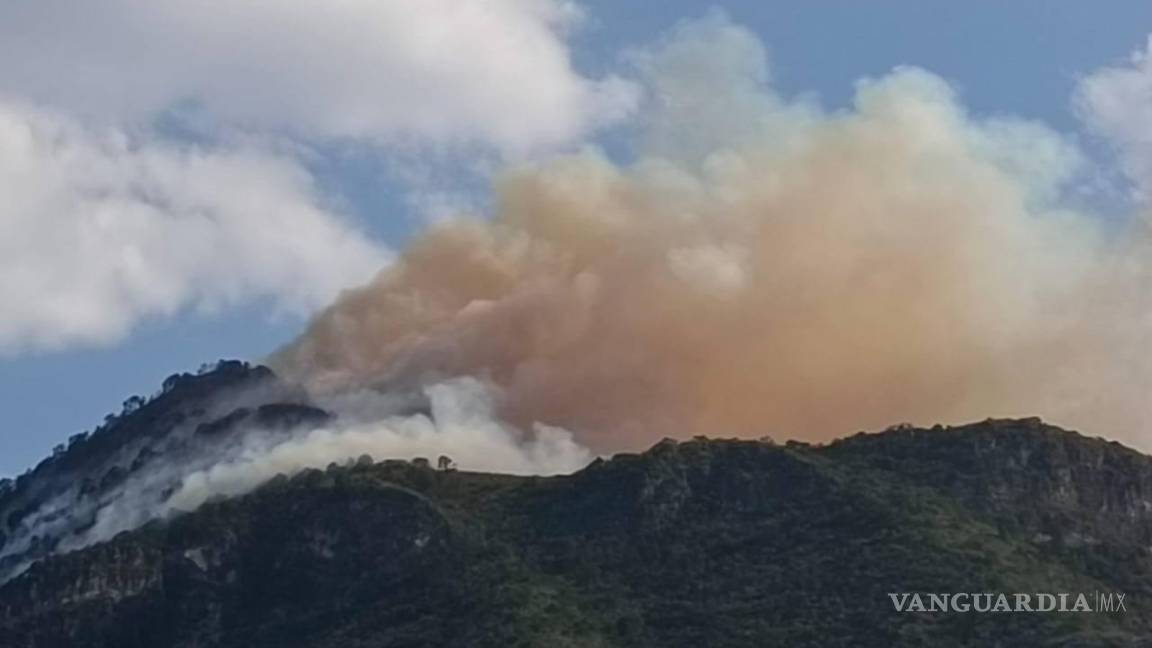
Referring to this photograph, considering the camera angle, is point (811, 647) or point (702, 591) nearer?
point (811, 647)

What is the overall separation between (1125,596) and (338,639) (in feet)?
211

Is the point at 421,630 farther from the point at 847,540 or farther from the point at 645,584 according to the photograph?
the point at 847,540

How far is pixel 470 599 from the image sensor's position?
639ft

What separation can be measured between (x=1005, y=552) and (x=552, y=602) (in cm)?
3733

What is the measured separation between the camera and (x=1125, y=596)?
194m

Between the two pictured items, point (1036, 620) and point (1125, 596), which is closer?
point (1036, 620)

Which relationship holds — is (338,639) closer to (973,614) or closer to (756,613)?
(756,613)

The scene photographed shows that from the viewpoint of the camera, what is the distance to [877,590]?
190000 millimetres

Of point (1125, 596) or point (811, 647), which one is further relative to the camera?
point (1125, 596)

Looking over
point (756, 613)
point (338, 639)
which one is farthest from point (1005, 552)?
point (338, 639)

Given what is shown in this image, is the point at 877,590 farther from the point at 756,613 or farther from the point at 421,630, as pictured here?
the point at 421,630

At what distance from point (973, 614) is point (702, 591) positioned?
74.3 ft

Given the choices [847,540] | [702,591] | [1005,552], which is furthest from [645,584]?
[1005,552]

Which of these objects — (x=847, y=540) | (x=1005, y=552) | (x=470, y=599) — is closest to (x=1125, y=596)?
(x=1005, y=552)
